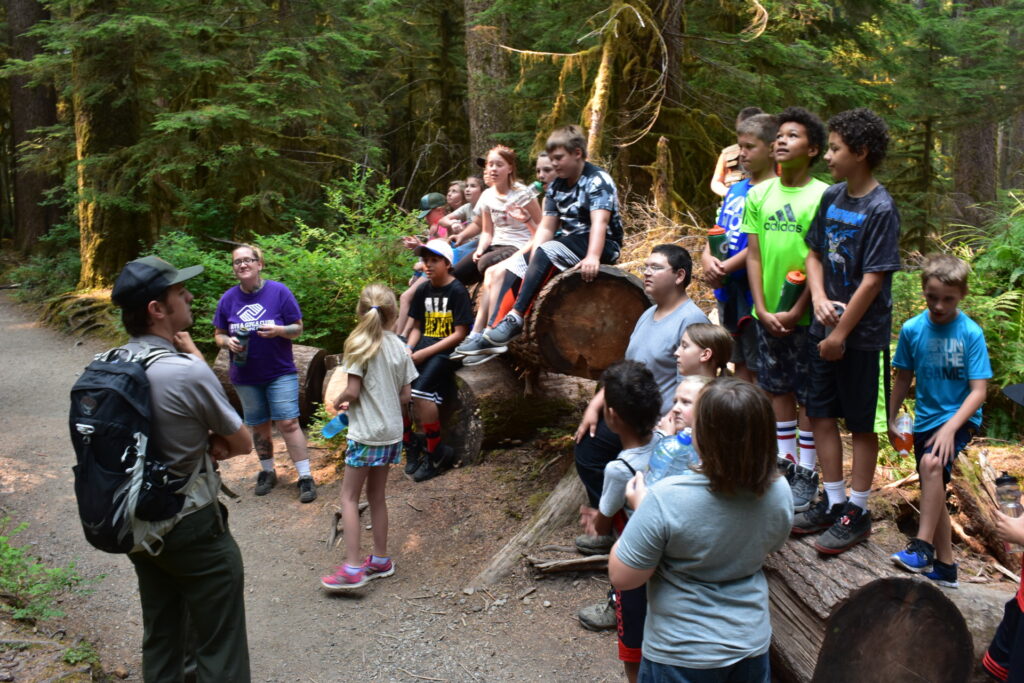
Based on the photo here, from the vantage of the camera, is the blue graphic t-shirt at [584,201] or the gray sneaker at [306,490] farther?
the gray sneaker at [306,490]

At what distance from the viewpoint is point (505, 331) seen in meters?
5.64

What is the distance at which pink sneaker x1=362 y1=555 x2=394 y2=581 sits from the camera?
224 inches

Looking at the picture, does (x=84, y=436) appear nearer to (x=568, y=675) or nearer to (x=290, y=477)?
(x=568, y=675)

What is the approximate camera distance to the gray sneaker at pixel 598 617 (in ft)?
16.1

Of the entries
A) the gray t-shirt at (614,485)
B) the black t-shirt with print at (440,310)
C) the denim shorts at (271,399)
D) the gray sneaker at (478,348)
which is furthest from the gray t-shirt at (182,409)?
the denim shorts at (271,399)

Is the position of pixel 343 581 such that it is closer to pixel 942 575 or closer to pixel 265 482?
pixel 265 482

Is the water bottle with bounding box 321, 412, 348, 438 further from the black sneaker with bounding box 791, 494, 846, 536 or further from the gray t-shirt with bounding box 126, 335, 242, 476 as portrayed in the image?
the black sneaker with bounding box 791, 494, 846, 536

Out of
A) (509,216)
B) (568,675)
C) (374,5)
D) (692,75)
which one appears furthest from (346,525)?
(374,5)

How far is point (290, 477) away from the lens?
25.6 ft

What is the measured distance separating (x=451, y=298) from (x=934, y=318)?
3.91 meters

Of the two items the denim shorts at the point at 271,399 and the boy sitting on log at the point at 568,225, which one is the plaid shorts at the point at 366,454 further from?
the denim shorts at the point at 271,399

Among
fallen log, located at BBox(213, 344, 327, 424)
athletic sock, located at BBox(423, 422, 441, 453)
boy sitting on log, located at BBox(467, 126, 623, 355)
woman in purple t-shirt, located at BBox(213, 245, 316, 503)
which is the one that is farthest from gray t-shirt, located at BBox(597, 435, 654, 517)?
fallen log, located at BBox(213, 344, 327, 424)

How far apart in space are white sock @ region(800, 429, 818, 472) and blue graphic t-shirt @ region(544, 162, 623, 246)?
1878 millimetres

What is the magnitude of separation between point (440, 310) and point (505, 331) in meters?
1.46
